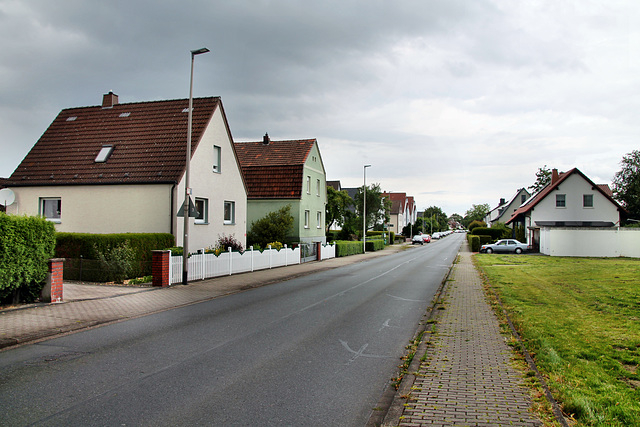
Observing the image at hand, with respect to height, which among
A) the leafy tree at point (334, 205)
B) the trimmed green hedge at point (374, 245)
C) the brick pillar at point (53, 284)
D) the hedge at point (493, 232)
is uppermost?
the leafy tree at point (334, 205)

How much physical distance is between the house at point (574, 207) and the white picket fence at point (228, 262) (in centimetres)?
2945

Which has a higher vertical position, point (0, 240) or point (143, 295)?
point (0, 240)

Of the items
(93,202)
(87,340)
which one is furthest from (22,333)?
(93,202)

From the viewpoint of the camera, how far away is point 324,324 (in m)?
9.34

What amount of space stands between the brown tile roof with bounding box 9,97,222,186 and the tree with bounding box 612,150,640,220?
5432 cm

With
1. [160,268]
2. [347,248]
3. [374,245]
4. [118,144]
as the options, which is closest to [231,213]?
[118,144]

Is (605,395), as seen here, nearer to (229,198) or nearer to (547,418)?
(547,418)

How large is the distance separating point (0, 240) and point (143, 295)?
4.24 metres

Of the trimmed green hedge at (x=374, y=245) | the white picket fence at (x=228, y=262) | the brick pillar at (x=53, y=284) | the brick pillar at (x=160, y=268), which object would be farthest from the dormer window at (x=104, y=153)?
the trimmed green hedge at (x=374, y=245)

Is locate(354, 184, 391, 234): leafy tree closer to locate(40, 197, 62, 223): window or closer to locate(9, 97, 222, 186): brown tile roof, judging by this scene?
locate(9, 97, 222, 186): brown tile roof

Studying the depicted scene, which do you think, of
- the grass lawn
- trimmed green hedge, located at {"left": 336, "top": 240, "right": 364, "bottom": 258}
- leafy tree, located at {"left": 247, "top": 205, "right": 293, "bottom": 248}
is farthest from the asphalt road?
trimmed green hedge, located at {"left": 336, "top": 240, "right": 364, "bottom": 258}

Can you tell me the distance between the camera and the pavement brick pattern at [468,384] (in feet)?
14.8

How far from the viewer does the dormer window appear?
A: 72.4 feet

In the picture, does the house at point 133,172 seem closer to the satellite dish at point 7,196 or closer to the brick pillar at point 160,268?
the satellite dish at point 7,196
